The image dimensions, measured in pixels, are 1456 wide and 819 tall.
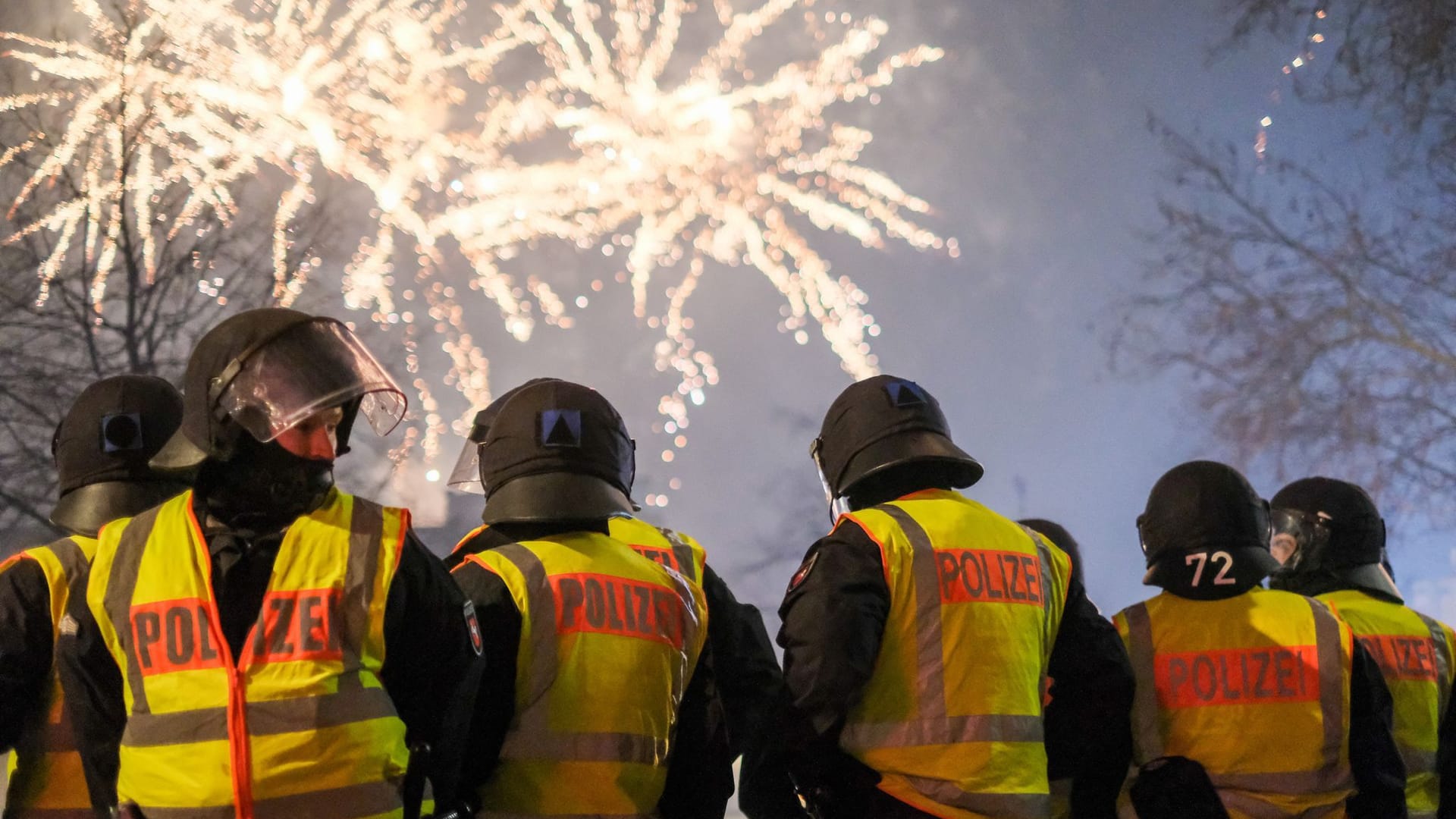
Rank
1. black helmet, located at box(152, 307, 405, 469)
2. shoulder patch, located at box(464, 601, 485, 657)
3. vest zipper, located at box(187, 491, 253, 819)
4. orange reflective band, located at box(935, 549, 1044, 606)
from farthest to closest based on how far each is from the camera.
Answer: orange reflective band, located at box(935, 549, 1044, 606), shoulder patch, located at box(464, 601, 485, 657), black helmet, located at box(152, 307, 405, 469), vest zipper, located at box(187, 491, 253, 819)

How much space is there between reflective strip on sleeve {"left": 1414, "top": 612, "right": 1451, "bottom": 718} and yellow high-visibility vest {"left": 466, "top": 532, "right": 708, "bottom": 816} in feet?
9.60

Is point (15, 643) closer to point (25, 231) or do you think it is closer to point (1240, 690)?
point (1240, 690)

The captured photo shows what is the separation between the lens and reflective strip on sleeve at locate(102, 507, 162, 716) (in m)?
2.32

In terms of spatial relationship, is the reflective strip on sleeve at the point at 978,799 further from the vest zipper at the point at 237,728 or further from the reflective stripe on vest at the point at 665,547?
the vest zipper at the point at 237,728

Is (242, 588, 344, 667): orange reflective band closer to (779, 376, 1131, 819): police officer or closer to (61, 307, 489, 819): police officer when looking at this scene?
(61, 307, 489, 819): police officer

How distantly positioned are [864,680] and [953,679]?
0.24 m

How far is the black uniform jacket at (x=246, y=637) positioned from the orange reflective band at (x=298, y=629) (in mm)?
68

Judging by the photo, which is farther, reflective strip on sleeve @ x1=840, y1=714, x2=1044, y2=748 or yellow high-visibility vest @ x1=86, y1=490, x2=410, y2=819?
reflective strip on sleeve @ x1=840, y1=714, x2=1044, y2=748

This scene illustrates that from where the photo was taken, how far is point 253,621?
7.72 ft

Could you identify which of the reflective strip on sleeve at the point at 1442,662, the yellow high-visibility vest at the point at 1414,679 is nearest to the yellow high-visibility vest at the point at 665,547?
the yellow high-visibility vest at the point at 1414,679

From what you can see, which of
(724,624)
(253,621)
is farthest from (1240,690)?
(253,621)

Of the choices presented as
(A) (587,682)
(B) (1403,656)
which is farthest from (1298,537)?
(A) (587,682)

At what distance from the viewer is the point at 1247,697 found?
363 cm

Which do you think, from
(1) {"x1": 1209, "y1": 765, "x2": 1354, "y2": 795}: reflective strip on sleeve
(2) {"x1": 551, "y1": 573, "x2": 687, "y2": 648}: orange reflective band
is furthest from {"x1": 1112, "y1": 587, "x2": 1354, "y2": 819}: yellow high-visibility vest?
(2) {"x1": 551, "y1": 573, "x2": 687, "y2": 648}: orange reflective band
